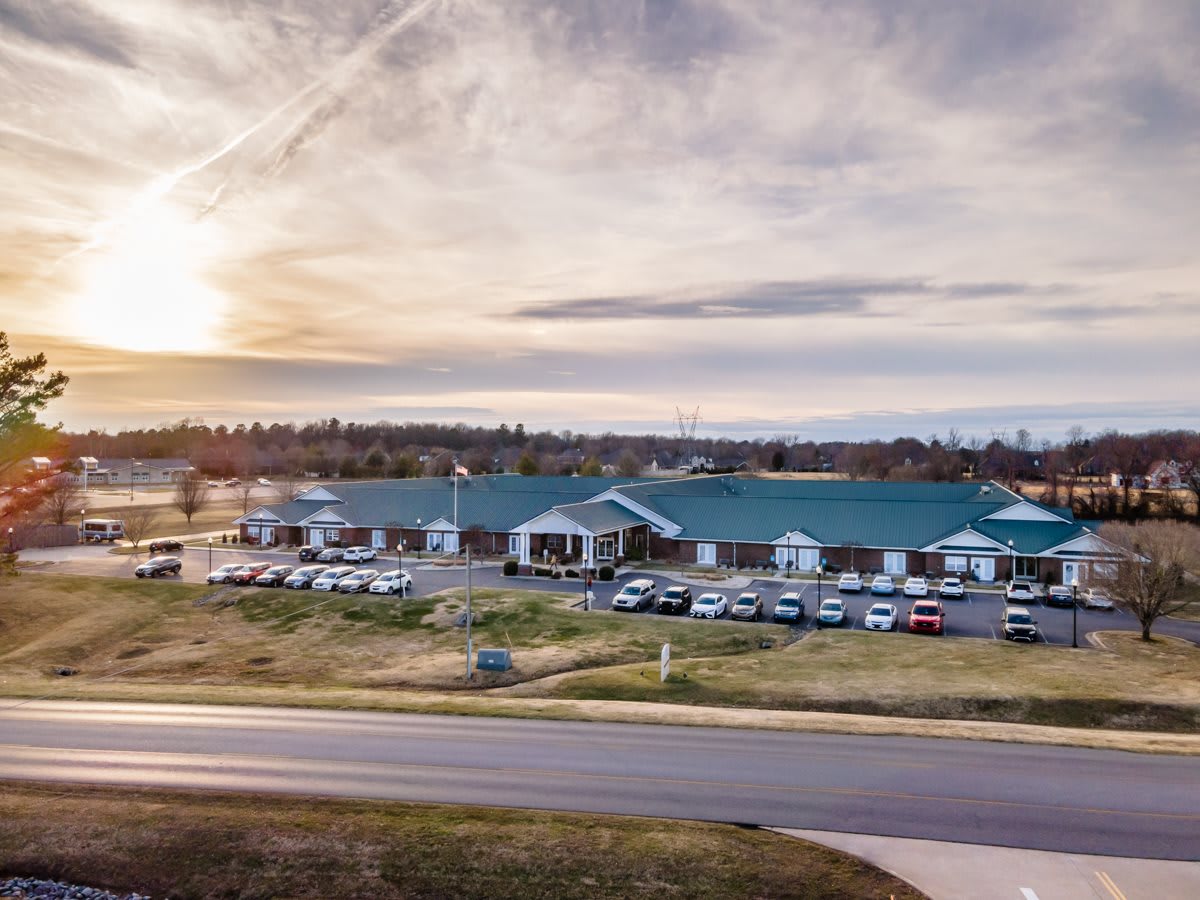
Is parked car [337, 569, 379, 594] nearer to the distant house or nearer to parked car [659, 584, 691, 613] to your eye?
parked car [659, 584, 691, 613]

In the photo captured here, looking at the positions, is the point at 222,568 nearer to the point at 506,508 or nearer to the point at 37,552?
the point at 506,508

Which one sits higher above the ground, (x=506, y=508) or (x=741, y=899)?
A: (x=506, y=508)

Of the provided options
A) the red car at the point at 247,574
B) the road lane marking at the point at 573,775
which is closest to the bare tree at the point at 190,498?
the red car at the point at 247,574

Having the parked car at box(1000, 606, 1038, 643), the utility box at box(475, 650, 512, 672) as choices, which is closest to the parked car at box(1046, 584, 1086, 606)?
the parked car at box(1000, 606, 1038, 643)

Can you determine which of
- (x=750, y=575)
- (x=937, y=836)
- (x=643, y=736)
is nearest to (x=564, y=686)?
(x=643, y=736)

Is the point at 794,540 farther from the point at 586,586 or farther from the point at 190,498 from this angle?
the point at 190,498

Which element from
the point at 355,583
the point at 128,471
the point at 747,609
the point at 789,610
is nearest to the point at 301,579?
the point at 355,583
